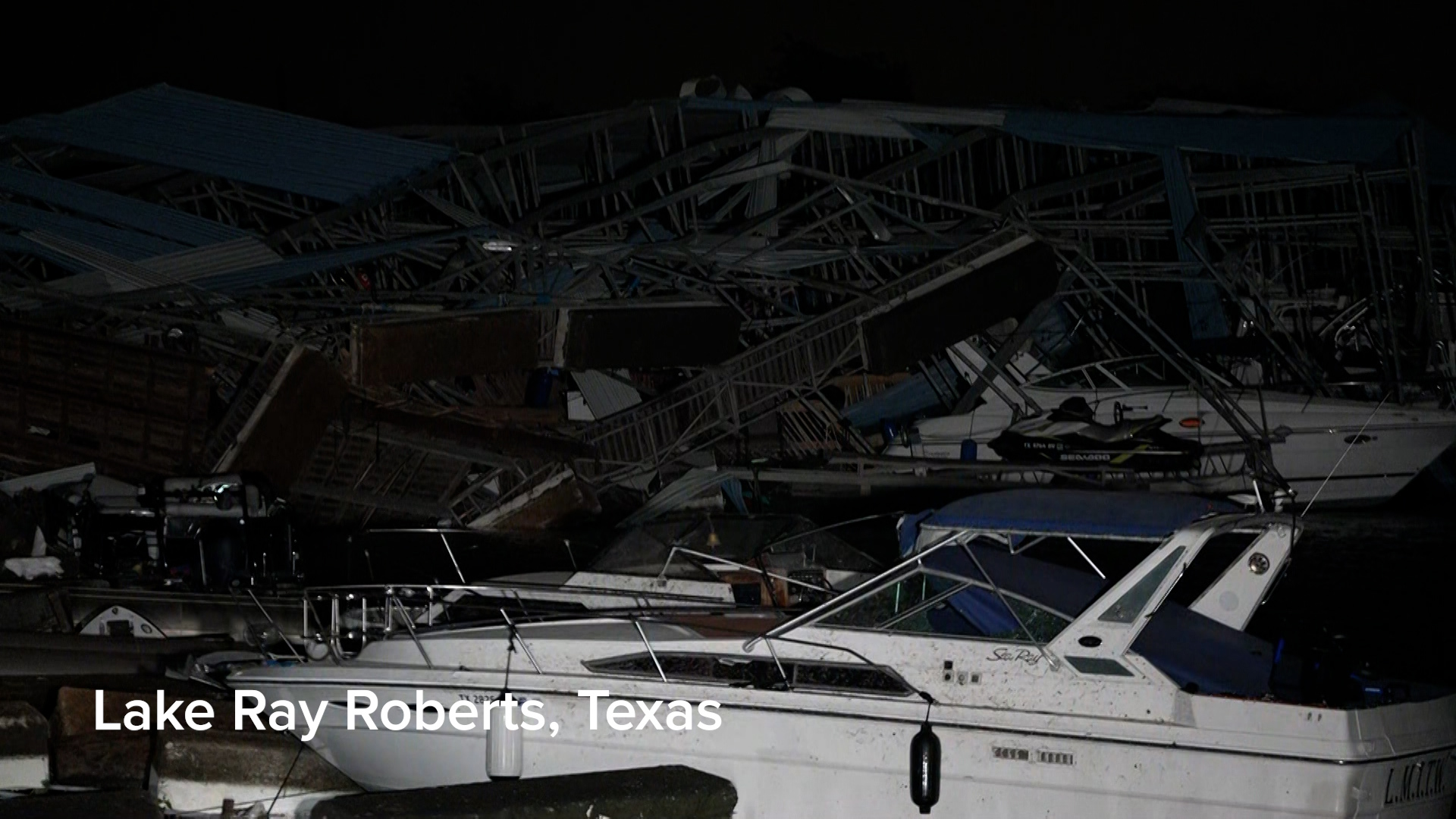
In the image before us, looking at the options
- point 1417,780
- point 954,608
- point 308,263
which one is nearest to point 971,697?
point 954,608

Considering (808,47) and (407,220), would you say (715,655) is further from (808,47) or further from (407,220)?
(808,47)

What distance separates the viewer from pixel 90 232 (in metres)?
20.8

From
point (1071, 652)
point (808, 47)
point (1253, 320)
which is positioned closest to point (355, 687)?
point (1071, 652)

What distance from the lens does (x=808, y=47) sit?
8125 cm

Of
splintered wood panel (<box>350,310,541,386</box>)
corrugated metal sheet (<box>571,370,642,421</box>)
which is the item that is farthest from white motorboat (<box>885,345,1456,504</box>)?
splintered wood panel (<box>350,310,541,386</box>)

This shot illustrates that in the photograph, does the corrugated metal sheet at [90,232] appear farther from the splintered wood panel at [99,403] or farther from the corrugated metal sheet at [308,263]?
the splintered wood panel at [99,403]

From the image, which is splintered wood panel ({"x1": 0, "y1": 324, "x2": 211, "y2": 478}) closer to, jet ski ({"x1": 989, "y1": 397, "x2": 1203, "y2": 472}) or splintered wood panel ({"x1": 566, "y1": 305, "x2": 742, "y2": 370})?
splintered wood panel ({"x1": 566, "y1": 305, "x2": 742, "y2": 370})

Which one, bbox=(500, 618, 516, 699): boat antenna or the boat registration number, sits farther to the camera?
bbox=(500, 618, 516, 699): boat antenna

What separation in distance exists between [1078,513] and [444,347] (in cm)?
1382

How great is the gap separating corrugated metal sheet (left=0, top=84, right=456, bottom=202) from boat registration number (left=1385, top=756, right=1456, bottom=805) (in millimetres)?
15563

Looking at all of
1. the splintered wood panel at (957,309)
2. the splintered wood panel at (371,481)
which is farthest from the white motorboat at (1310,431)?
the splintered wood panel at (371,481)

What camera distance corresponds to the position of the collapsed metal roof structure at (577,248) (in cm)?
2075

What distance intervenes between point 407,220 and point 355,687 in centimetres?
1632

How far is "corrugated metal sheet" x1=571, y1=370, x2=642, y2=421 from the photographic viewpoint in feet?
85.1
